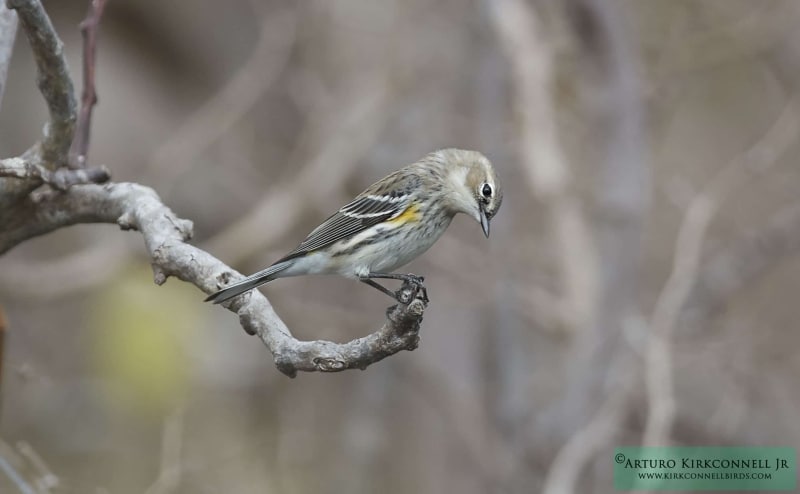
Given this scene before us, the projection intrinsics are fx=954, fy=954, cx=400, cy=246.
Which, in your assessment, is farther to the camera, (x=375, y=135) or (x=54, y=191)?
(x=375, y=135)

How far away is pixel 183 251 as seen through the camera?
2.96 meters

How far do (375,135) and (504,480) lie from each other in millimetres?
3040

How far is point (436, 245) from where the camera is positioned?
7918 millimetres

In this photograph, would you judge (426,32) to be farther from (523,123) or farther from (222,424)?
(222,424)

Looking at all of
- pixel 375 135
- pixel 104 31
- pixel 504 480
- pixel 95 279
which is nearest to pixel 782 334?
pixel 504 480

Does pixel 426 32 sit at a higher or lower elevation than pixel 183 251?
higher

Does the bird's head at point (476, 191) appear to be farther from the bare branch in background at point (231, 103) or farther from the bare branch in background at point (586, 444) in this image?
the bare branch in background at point (231, 103)

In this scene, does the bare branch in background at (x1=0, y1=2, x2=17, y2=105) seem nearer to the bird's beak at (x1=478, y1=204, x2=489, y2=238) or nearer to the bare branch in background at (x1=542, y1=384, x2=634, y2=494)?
the bird's beak at (x1=478, y1=204, x2=489, y2=238)

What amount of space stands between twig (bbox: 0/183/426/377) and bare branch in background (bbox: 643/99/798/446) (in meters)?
2.99

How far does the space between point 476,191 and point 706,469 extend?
2.81 meters

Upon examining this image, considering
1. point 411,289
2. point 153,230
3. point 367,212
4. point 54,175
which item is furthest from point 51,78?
point 367,212

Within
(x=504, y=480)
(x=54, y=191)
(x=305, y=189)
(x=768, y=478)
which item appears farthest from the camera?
(x=305, y=189)

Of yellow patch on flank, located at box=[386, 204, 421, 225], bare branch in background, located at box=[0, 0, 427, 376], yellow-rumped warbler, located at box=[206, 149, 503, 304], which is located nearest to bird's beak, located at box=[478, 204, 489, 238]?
yellow-rumped warbler, located at box=[206, 149, 503, 304]

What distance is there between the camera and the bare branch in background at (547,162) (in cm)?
704
